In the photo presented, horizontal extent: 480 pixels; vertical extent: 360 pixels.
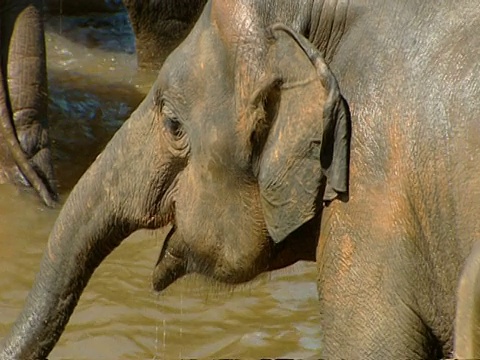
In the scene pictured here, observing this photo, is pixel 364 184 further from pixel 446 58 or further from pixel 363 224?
pixel 446 58

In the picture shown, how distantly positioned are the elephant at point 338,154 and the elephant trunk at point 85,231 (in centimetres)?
6

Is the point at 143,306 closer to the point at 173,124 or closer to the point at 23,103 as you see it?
the point at 23,103

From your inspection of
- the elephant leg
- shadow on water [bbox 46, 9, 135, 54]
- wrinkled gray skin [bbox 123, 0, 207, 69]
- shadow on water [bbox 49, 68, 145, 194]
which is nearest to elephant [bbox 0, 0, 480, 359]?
the elephant leg

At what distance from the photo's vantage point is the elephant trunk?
9.87 feet

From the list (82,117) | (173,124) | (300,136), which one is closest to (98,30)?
(82,117)

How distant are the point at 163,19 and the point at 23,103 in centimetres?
154

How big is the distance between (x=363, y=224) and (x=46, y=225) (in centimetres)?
270

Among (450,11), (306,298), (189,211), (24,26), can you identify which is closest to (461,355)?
(450,11)

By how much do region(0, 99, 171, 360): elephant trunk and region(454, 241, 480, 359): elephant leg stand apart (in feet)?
3.86

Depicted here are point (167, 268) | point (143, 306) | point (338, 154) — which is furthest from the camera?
point (143, 306)

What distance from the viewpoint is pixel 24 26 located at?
5.34 meters

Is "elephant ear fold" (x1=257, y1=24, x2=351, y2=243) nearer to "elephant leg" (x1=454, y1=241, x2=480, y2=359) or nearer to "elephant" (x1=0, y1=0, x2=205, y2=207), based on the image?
"elephant leg" (x1=454, y1=241, x2=480, y2=359)

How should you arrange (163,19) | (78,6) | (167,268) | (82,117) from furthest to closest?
(78,6) → (163,19) → (82,117) → (167,268)

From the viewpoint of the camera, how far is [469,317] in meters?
1.85
